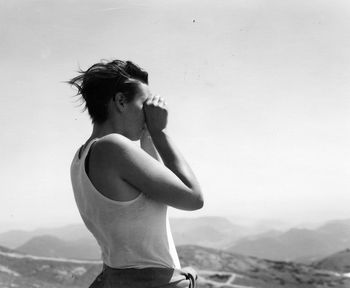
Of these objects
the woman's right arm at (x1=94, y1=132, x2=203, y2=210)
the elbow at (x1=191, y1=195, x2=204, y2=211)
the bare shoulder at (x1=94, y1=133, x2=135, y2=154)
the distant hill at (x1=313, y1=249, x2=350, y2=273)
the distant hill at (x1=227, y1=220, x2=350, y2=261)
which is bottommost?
the distant hill at (x1=227, y1=220, x2=350, y2=261)

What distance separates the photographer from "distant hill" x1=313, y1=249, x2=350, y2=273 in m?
23.8

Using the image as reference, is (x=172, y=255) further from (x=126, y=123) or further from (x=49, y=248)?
(x=49, y=248)

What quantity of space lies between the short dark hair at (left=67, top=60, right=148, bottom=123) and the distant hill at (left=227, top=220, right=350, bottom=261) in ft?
101

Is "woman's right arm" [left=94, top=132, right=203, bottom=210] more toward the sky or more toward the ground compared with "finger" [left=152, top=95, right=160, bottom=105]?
more toward the ground

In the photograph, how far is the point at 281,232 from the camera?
35.3m

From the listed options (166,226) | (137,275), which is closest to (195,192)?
(166,226)

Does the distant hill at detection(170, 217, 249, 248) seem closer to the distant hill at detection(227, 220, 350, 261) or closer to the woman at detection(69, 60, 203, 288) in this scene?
the distant hill at detection(227, 220, 350, 261)

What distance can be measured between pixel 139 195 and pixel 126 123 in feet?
0.96

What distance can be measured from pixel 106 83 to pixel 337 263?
79.4 feet

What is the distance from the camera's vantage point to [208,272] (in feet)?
72.0

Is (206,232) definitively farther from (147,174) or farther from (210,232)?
(147,174)

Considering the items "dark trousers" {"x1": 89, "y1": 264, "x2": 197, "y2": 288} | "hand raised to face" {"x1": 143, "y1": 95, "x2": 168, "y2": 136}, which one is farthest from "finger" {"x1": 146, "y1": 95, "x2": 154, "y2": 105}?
"dark trousers" {"x1": 89, "y1": 264, "x2": 197, "y2": 288}

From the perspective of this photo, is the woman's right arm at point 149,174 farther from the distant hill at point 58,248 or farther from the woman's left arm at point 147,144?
the distant hill at point 58,248

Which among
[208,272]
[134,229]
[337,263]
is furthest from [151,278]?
[337,263]
